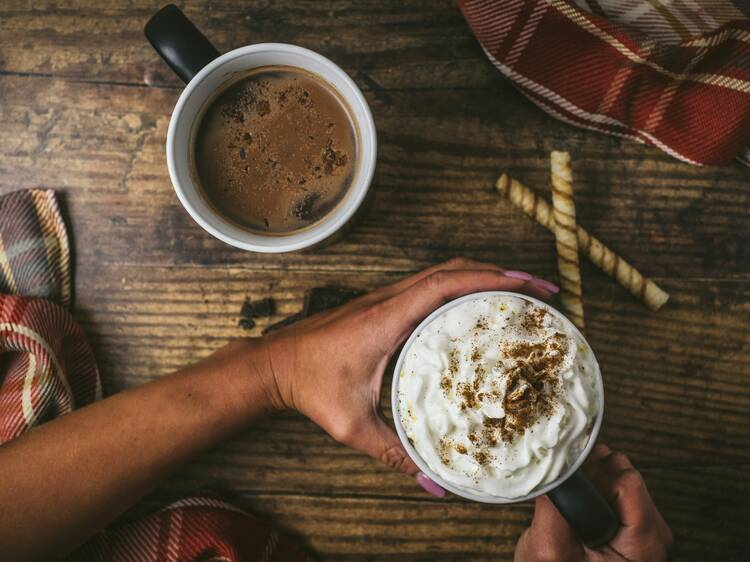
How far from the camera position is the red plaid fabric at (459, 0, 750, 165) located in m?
0.88

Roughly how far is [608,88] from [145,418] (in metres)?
0.83

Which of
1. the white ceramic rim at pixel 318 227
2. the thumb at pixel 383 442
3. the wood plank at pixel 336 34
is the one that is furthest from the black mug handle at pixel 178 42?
the thumb at pixel 383 442

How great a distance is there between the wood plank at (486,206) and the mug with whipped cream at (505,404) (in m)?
0.33

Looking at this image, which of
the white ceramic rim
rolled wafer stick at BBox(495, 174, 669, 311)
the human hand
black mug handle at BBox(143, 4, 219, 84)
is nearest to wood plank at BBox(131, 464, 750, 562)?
the human hand

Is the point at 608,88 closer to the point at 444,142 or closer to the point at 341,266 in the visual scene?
the point at 444,142

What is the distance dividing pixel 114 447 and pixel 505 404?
1.79 feet

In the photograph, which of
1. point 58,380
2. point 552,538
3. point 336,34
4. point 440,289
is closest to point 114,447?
point 58,380

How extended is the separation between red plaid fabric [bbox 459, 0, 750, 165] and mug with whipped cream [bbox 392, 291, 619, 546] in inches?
17.2

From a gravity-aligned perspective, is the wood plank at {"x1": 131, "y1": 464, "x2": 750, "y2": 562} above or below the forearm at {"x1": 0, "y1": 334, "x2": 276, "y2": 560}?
below

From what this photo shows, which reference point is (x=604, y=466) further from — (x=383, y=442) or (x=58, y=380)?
(x=58, y=380)

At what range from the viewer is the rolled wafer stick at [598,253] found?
942 millimetres

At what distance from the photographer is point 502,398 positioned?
0.62 metres

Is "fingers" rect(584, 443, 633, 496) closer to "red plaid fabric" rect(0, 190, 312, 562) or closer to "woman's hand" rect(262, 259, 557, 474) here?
"woman's hand" rect(262, 259, 557, 474)

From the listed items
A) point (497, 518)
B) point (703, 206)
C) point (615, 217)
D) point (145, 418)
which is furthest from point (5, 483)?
point (703, 206)
